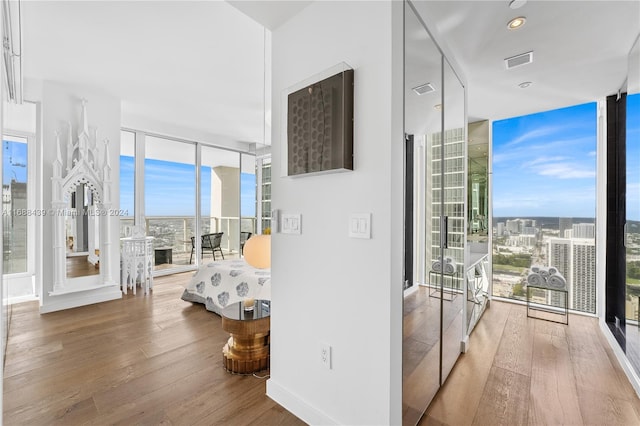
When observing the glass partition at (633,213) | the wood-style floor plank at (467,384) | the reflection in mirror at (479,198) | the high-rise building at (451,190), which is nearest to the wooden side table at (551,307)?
the reflection in mirror at (479,198)

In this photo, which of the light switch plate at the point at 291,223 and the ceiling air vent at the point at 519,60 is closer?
the light switch plate at the point at 291,223

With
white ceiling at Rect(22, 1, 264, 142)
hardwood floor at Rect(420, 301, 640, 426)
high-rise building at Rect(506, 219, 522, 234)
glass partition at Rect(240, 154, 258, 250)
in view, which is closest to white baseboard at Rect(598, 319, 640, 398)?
hardwood floor at Rect(420, 301, 640, 426)

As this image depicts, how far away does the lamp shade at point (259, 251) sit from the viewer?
2.24 metres

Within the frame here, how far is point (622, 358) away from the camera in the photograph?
255 centimetres

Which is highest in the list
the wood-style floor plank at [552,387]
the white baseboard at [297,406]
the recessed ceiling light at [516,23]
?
the recessed ceiling light at [516,23]

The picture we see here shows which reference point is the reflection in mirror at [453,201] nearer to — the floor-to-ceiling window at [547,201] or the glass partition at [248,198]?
the floor-to-ceiling window at [547,201]

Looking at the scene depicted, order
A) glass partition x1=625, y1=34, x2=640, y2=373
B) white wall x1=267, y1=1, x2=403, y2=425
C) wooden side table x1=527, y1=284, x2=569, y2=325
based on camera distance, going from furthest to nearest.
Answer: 1. wooden side table x1=527, y1=284, x2=569, y2=325
2. glass partition x1=625, y1=34, x2=640, y2=373
3. white wall x1=267, y1=1, x2=403, y2=425

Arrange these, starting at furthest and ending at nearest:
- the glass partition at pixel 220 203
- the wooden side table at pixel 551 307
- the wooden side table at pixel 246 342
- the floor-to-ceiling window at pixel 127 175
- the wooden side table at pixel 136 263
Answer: the glass partition at pixel 220 203 < the floor-to-ceiling window at pixel 127 175 < the wooden side table at pixel 136 263 < the wooden side table at pixel 551 307 < the wooden side table at pixel 246 342

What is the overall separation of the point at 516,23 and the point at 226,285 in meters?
3.45

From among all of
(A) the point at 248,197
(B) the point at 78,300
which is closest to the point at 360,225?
(B) the point at 78,300

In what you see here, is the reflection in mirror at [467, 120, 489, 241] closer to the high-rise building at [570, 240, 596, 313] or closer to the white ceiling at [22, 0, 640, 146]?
the white ceiling at [22, 0, 640, 146]

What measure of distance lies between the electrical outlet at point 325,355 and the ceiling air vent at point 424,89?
150 cm

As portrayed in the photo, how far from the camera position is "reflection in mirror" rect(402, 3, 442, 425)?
5.48 ft

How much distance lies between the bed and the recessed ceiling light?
2.94 metres
